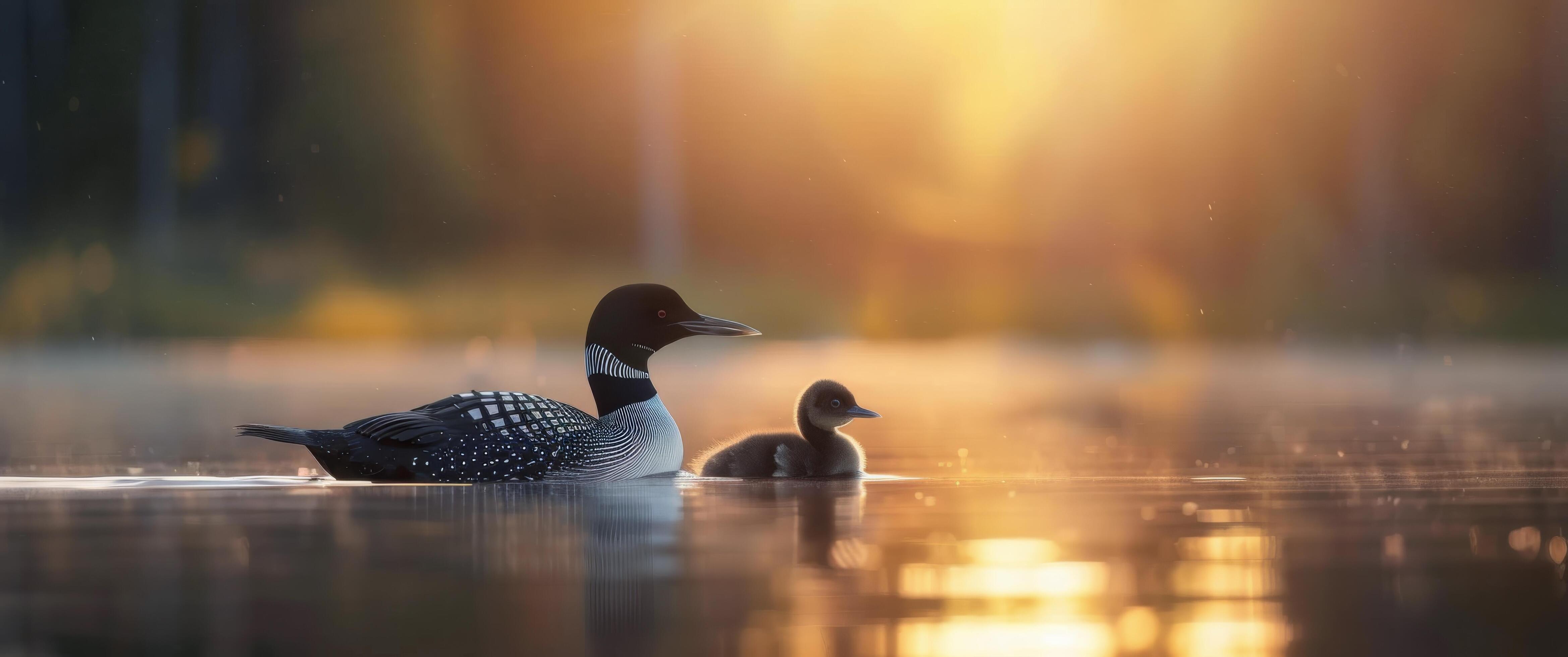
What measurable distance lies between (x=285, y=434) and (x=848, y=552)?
2.49 meters

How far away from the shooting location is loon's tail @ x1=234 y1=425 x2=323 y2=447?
5.32 meters

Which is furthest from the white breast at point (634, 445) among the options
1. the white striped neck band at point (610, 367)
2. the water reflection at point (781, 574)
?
the water reflection at point (781, 574)

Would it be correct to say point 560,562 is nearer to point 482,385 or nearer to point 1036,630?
point 1036,630

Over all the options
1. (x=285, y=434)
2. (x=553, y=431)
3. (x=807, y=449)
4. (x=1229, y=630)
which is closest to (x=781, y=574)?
(x=1229, y=630)

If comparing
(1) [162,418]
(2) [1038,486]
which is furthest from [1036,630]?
(1) [162,418]

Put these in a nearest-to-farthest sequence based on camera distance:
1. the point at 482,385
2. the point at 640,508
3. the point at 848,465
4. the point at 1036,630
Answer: the point at 1036,630, the point at 640,508, the point at 848,465, the point at 482,385

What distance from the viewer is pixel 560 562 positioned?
3.54 meters

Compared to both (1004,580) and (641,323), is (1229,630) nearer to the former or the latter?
(1004,580)

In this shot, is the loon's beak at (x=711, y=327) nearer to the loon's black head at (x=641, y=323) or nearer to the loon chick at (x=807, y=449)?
the loon's black head at (x=641, y=323)

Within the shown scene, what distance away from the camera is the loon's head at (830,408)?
627 cm

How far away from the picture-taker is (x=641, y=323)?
6.27 metres

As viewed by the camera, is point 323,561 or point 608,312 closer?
point 323,561

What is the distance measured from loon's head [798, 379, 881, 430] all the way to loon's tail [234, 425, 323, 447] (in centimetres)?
196

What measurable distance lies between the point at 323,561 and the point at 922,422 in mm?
6657
